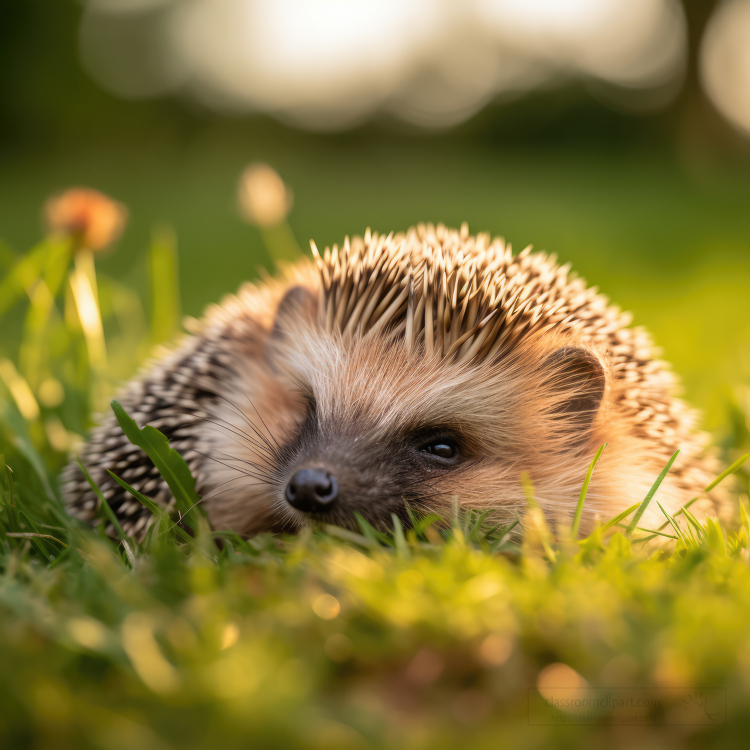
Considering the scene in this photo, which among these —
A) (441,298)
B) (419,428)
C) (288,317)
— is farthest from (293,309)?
(419,428)

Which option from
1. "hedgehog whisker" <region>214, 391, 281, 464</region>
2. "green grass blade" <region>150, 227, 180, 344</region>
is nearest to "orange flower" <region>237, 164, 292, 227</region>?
"green grass blade" <region>150, 227, 180, 344</region>

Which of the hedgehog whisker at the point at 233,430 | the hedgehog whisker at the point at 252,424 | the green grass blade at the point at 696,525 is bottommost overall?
the hedgehog whisker at the point at 233,430

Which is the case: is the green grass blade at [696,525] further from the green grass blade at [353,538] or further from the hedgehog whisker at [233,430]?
the hedgehog whisker at [233,430]

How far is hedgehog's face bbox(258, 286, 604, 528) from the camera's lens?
5.86ft

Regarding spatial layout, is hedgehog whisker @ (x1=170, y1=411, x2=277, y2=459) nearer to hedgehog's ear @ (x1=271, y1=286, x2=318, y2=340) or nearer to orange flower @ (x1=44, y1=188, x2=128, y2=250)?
hedgehog's ear @ (x1=271, y1=286, x2=318, y2=340)

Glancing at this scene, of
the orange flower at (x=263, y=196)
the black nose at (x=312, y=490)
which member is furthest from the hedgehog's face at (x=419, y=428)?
the orange flower at (x=263, y=196)

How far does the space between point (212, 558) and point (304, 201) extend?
11713mm

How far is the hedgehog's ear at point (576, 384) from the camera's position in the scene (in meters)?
2.02

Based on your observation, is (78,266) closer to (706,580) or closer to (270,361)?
(270,361)

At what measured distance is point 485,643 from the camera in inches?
43.0

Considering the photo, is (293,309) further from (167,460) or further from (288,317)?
(167,460)

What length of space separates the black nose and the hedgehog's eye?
330 millimetres

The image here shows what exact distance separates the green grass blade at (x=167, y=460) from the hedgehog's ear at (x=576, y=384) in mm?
1027

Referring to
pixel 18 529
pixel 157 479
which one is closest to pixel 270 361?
pixel 157 479
